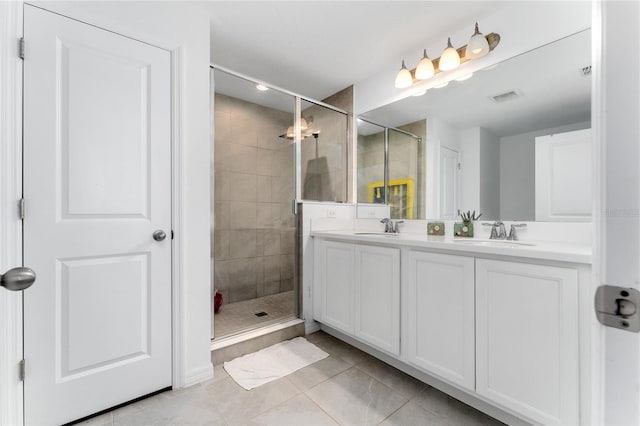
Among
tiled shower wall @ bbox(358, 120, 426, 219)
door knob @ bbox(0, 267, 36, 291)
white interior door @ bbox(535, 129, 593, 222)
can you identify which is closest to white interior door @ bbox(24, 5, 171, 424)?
door knob @ bbox(0, 267, 36, 291)

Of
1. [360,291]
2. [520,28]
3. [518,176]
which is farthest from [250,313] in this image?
[520,28]

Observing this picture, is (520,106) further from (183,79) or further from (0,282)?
(0,282)

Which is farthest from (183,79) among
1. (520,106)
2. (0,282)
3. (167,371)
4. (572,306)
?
(572,306)

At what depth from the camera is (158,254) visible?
1.64m

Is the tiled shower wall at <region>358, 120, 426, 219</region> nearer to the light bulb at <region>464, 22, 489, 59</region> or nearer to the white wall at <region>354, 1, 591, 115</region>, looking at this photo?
the white wall at <region>354, 1, 591, 115</region>

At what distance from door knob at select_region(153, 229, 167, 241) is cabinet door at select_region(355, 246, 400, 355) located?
1.26 meters

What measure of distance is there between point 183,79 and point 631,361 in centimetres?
209

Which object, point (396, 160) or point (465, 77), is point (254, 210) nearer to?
point (396, 160)

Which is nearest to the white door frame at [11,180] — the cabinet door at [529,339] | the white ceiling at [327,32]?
the white ceiling at [327,32]

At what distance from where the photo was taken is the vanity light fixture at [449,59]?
183 centimetres

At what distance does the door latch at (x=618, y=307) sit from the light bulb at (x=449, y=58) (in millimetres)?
1993

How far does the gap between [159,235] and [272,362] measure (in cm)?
115

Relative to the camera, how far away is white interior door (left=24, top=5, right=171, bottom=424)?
→ 1313mm

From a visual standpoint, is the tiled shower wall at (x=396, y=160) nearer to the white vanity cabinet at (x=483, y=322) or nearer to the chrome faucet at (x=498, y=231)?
the chrome faucet at (x=498, y=231)
